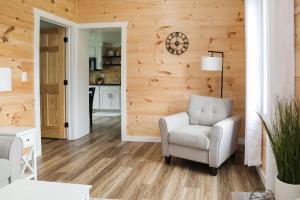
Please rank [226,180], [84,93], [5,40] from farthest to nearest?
[84,93] → [5,40] → [226,180]

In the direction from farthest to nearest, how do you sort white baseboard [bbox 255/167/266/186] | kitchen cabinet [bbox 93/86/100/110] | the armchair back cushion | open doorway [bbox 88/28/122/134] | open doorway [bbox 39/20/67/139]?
kitchen cabinet [bbox 93/86/100/110]
open doorway [bbox 88/28/122/134]
open doorway [bbox 39/20/67/139]
the armchair back cushion
white baseboard [bbox 255/167/266/186]

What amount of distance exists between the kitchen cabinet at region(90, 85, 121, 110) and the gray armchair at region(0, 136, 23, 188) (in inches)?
245

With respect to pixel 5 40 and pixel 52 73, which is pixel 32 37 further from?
pixel 52 73

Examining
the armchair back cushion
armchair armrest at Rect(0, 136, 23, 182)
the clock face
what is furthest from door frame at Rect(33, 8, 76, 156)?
the armchair back cushion

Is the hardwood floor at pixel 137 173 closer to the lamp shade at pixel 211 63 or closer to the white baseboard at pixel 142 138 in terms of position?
the white baseboard at pixel 142 138

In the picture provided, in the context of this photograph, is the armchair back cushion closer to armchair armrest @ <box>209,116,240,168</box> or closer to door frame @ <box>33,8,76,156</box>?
armchair armrest @ <box>209,116,240,168</box>

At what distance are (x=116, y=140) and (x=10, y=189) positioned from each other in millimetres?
3500

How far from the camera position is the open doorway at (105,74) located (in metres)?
8.93

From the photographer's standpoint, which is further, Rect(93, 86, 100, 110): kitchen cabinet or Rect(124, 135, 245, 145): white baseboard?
Rect(93, 86, 100, 110): kitchen cabinet

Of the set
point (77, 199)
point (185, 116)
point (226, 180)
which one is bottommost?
point (226, 180)

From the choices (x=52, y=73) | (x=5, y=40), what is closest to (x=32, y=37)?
(x=5, y=40)

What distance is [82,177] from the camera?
11.3 feet

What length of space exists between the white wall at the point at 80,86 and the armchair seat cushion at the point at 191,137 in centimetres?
234

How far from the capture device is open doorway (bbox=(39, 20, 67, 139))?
539 cm
